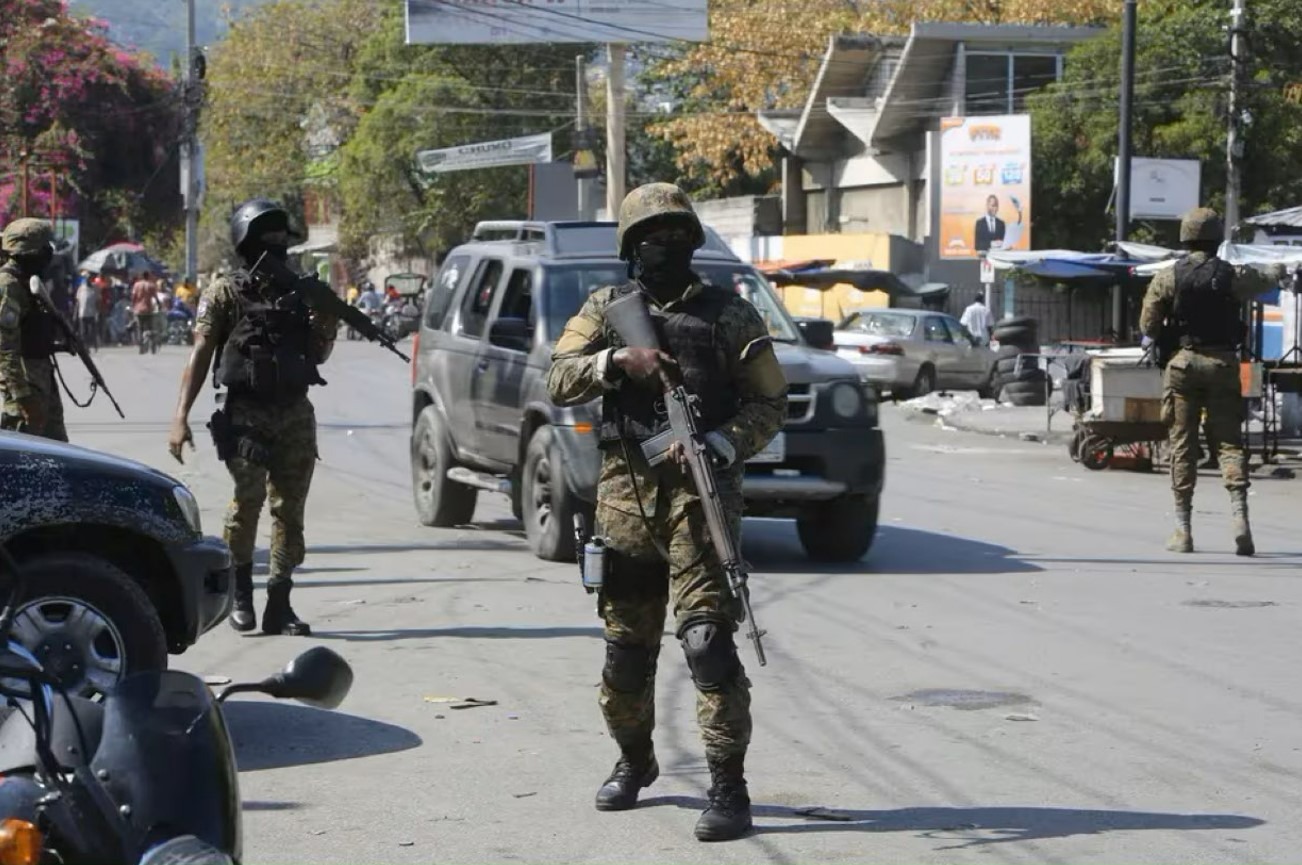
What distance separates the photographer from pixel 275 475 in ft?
30.3

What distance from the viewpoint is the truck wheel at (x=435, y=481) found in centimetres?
1391

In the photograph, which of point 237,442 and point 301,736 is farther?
point 237,442

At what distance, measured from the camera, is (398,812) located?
20.5 ft

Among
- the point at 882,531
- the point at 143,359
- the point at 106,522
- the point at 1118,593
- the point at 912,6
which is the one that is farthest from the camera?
the point at 912,6

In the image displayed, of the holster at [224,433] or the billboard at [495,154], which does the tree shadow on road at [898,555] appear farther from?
the billboard at [495,154]

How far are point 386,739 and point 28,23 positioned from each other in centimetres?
3425

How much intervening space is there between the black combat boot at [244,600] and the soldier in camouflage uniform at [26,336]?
2207 millimetres

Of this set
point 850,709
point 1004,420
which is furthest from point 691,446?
point 1004,420

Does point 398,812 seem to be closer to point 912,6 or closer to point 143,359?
point 143,359

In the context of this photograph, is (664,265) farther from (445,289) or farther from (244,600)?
(445,289)

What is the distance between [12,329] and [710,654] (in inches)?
243

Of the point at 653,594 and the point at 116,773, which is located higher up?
the point at 116,773

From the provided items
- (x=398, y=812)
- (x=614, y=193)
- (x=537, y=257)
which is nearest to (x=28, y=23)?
(x=614, y=193)

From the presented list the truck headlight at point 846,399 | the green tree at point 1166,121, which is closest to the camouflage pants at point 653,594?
the truck headlight at point 846,399
